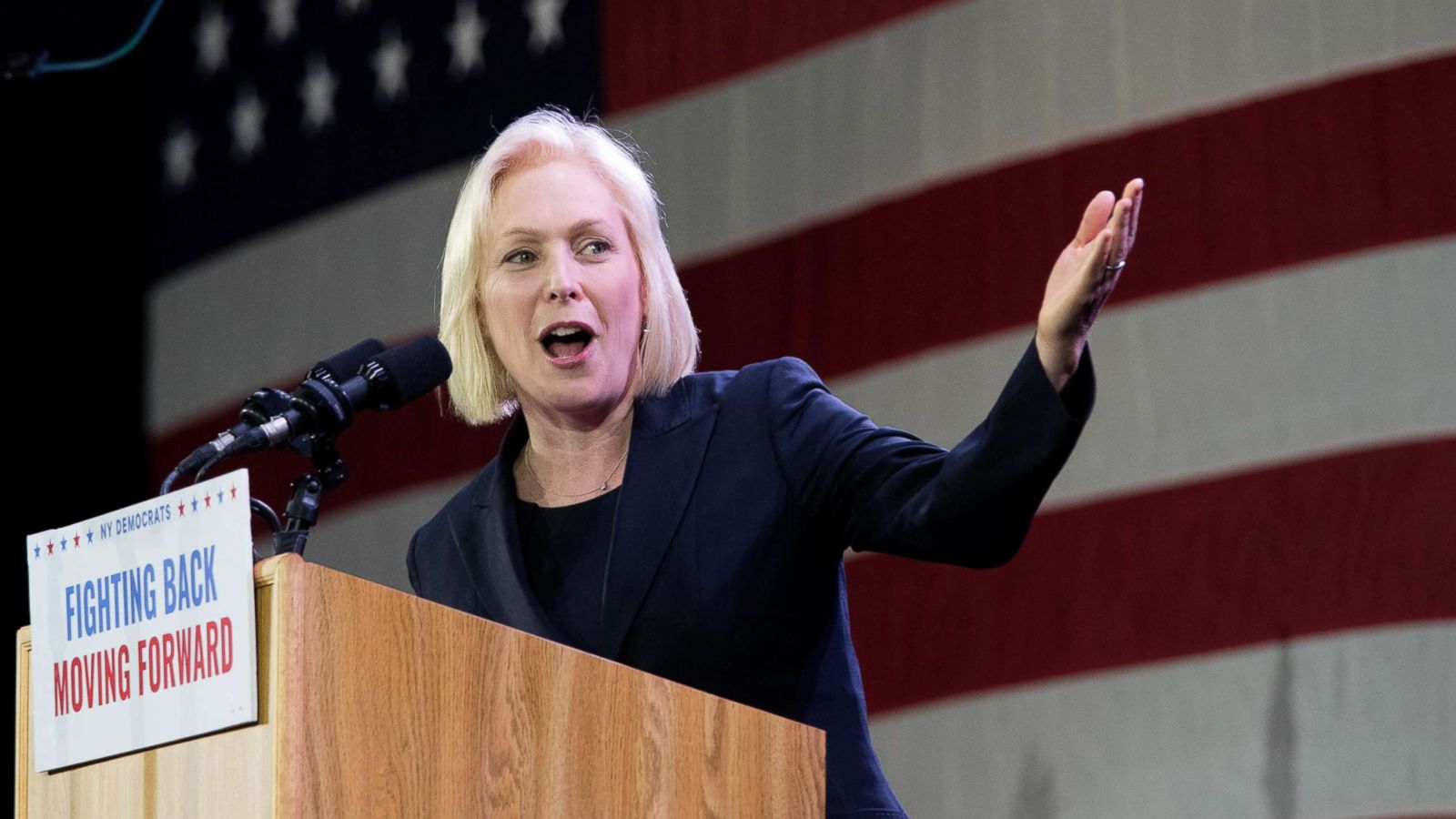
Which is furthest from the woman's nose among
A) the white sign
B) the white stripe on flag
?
the white stripe on flag

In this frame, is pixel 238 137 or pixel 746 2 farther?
pixel 238 137

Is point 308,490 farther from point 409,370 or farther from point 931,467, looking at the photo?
point 931,467

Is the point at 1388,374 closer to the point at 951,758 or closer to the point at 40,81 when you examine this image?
the point at 951,758

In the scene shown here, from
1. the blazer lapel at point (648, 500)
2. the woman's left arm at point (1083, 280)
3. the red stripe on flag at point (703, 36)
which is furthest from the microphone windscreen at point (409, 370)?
the red stripe on flag at point (703, 36)

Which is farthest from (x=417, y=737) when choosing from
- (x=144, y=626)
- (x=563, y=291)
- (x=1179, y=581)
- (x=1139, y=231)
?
(x=1139, y=231)

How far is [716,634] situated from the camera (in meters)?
1.82

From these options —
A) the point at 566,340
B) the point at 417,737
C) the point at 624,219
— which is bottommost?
the point at 417,737

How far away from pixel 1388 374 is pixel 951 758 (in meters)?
1.00

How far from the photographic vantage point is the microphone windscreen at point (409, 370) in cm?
Result: 157

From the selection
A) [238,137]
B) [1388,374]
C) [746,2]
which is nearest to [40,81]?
[238,137]

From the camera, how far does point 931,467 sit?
1.69 metres

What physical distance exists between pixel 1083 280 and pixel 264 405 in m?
0.65

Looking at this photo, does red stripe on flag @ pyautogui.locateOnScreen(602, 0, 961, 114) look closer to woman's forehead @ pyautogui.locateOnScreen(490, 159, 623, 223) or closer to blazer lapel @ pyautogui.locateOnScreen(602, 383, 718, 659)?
woman's forehead @ pyautogui.locateOnScreen(490, 159, 623, 223)

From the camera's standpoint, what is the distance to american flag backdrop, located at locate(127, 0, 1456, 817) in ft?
9.74
